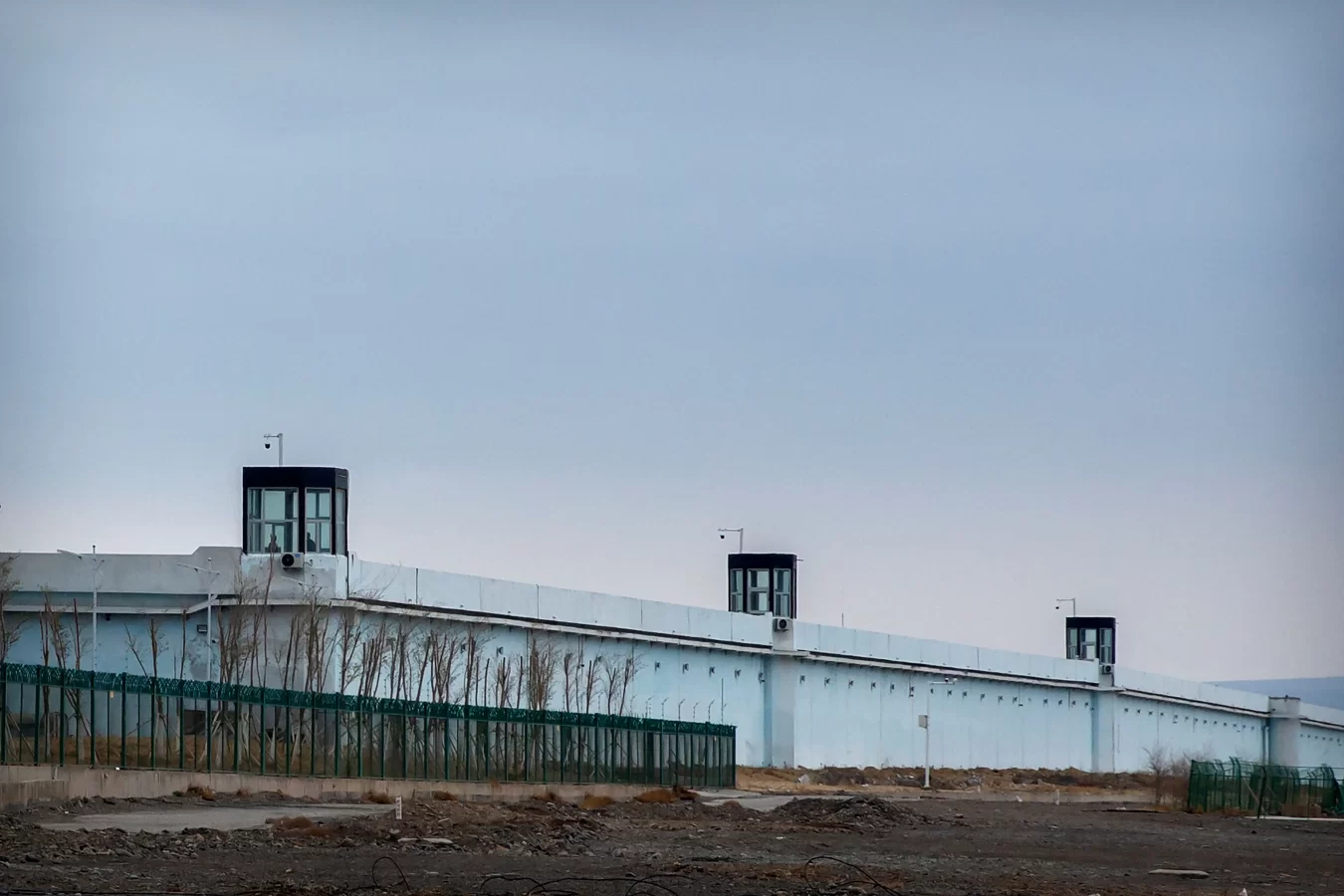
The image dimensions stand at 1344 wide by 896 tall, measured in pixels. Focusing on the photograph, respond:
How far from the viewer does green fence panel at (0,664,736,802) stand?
40938mm

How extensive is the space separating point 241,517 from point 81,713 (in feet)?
71.5

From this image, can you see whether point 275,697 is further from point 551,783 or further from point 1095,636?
point 1095,636

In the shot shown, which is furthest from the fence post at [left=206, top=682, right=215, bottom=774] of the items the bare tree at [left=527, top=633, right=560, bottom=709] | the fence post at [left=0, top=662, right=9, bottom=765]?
the bare tree at [left=527, top=633, right=560, bottom=709]

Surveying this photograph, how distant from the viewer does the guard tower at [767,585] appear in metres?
96.1

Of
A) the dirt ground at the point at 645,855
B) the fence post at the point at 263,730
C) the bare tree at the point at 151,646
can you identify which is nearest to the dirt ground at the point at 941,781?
the bare tree at the point at 151,646

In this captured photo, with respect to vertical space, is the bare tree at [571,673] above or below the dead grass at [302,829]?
above

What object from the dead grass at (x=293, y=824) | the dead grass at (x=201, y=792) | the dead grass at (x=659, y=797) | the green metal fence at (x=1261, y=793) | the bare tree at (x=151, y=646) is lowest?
the green metal fence at (x=1261, y=793)

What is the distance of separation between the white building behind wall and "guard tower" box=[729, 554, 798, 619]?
12 cm

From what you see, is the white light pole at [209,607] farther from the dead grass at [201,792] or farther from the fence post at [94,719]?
the dead grass at [201,792]

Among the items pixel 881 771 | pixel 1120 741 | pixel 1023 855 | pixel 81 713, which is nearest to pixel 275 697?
pixel 81 713

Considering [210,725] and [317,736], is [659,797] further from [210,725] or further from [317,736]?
[210,725]

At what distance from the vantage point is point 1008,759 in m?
106

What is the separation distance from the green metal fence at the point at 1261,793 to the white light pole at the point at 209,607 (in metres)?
28.9

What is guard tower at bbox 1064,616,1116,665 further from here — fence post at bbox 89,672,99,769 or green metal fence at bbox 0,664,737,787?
fence post at bbox 89,672,99,769
